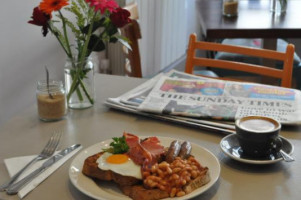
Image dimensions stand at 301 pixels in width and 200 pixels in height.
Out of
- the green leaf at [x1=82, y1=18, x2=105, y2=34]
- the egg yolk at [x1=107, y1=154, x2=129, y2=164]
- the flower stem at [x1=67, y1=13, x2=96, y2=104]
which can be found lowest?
the egg yolk at [x1=107, y1=154, x2=129, y2=164]

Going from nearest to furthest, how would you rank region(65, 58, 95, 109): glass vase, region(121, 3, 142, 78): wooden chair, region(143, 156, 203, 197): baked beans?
1. region(143, 156, 203, 197): baked beans
2. region(65, 58, 95, 109): glass vase
3. region(121, 3, 142, 78): wooden chair

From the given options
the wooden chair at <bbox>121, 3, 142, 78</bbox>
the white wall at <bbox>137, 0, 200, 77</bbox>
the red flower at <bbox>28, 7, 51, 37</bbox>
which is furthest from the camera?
the white wall at <bbox>137, 0, 200, 77</bbox>

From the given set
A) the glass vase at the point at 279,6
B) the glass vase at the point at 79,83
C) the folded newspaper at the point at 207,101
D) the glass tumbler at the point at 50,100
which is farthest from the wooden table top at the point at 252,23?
the glass tumbler at the point at 50,100

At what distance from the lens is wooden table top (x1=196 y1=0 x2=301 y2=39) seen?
7.16 feet

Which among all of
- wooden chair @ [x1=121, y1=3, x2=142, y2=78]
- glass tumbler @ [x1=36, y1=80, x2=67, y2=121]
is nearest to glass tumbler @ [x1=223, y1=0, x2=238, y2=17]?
wooden chair @ [x1=121, y1=3, x2=142, y2=78]

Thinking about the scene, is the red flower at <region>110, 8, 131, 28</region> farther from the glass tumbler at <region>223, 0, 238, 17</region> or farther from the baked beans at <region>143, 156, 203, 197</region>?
the glass tumbler at <region>223, 0, 238, 17</region>

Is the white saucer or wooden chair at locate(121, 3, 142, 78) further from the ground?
wooden chair at locate(121, 3, 142, 78)

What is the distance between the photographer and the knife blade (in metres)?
0.83

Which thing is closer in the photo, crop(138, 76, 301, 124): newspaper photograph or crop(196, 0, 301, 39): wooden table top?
crop(138, 76, 301, 124): newspaper photograph

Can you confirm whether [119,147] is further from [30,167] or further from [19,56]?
[19,56]

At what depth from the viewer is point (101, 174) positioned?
2.70ft

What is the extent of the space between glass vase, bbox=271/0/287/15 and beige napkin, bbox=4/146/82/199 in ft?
6.22

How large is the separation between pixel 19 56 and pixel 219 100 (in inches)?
23.7

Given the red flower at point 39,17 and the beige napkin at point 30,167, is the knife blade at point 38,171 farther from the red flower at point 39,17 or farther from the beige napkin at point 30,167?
the red flower at point 39,17
